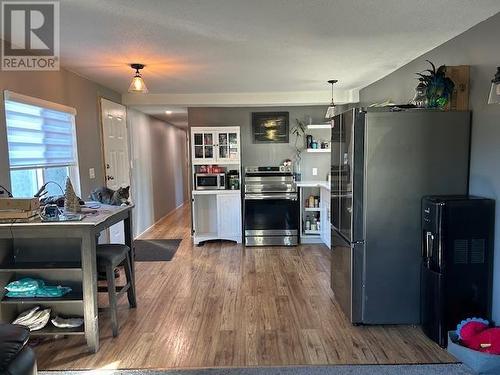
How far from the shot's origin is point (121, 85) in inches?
179

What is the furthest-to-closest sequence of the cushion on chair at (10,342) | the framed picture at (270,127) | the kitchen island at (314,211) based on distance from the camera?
1. the framed picture at (270,127)
2. the kitchen island at (314,211)
3. the cushion on chair at (10,342)

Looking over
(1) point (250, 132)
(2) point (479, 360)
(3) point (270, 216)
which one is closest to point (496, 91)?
(2) point (479, 360)

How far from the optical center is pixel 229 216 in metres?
5.40

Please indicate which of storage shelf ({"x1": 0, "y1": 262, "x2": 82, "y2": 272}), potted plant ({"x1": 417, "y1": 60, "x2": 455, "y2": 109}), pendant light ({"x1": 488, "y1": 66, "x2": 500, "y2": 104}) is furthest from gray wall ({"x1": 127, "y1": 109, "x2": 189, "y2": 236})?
pendant light ({"x1": 488, "y1": 66, "x2": 500, "y2": 104})

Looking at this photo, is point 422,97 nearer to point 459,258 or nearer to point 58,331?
point 459,258

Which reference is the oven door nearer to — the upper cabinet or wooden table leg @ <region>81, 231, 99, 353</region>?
the upper cabinet

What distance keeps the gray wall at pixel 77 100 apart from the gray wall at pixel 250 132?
1.39 meters

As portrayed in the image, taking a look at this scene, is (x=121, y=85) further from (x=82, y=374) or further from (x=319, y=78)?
(x=82, y=374)

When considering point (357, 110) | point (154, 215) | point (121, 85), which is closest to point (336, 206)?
point (357, 110)

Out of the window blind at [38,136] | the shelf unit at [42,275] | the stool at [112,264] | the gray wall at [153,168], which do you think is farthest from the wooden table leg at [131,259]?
the gray wall at [153,168]

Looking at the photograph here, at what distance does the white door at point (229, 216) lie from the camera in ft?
17.6

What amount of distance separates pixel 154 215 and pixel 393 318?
5.10m

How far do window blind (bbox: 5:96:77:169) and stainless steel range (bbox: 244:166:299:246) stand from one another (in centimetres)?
249

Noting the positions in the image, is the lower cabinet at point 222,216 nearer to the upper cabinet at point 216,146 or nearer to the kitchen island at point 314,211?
the upper cabinet at point 216,146
